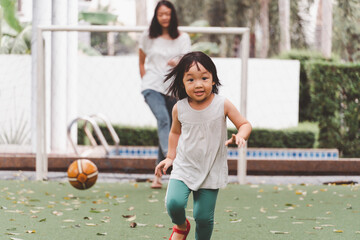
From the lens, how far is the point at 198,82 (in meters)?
4.04

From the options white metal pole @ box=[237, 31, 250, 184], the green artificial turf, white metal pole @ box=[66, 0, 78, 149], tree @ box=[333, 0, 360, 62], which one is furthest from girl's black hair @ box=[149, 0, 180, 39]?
tree @ box=[333, 0, 360, 62]

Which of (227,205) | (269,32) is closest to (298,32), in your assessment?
(269,32)

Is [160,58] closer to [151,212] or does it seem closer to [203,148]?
[151,212]

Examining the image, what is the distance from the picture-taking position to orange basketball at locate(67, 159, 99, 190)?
712 centimetres

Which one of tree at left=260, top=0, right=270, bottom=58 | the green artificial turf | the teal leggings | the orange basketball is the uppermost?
tree at left=260, top=0, right=270, bottom=58

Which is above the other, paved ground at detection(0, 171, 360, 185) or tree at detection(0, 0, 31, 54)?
tree at detection(0, 0, 31, 54)

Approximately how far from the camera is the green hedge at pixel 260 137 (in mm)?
13695

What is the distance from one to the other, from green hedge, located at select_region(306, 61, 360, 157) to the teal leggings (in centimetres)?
740

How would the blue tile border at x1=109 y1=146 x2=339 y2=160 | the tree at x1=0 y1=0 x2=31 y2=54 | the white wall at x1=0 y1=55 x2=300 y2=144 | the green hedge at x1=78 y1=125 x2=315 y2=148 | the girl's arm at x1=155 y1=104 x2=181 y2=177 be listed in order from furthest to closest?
1. the tree at x1=0 y1=0 x2=31 y2=54
2. the green hedge at x1=78 y1=125 x2=315 y2=148
3. the blue tile border at x1=109 y1=146 x2=339 y2=160
4. the white wall at x1=0 y1=55 x2=300 y2=144
5. the girl's arm at x1=155 y1=104 x2=181 y2=177

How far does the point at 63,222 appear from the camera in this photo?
18.5 feet

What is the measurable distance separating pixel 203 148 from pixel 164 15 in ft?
11.1

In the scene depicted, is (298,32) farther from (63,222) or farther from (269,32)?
(63,222)

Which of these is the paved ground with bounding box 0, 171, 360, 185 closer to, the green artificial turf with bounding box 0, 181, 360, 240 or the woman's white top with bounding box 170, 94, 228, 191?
the green artificial turf with bounding box 0, 181, 360, 240

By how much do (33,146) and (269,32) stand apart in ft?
87.4
